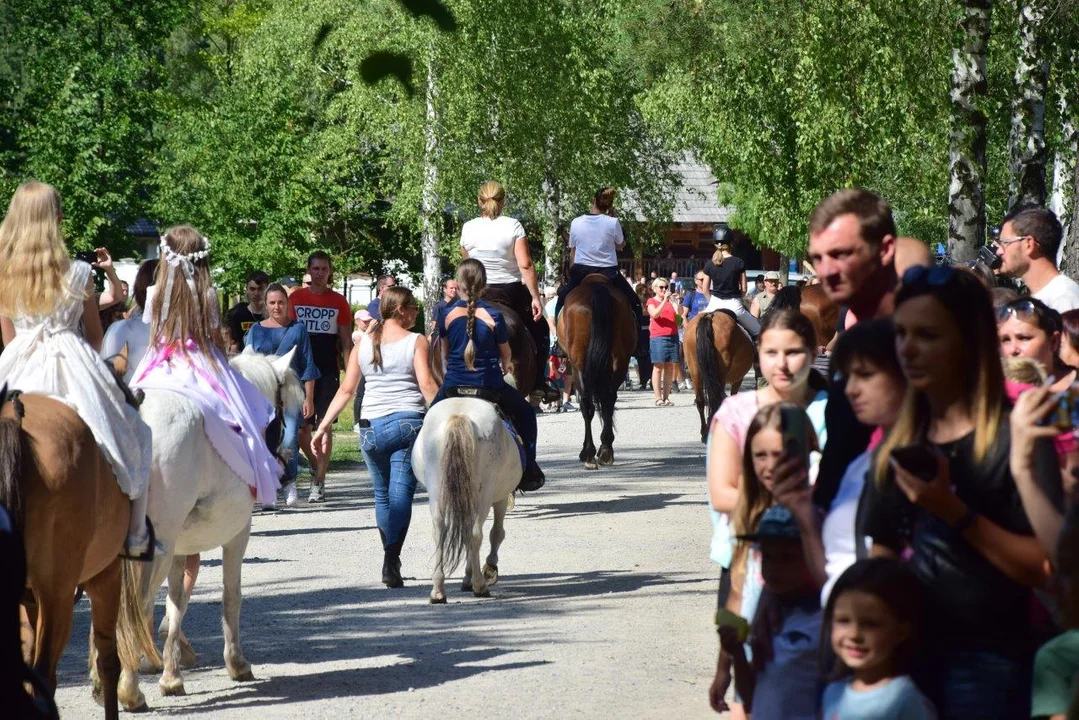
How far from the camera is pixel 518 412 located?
11812 millimetres

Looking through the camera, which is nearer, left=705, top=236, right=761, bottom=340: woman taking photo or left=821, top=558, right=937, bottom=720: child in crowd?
left=821, top=558, right=937, bottom=720: child in crowd

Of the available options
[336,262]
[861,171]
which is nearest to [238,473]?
[861,171]

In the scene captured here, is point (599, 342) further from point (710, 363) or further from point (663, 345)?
point (663, 345)

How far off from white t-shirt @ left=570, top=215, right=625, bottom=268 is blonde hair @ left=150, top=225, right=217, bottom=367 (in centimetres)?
987

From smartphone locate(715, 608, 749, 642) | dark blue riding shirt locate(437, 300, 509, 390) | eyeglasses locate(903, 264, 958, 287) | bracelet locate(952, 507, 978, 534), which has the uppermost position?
eyeglasses locate(903, 264, 958, 287)

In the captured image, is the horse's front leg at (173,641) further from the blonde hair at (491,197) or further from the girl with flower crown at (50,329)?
the blonde hair at (491,197)

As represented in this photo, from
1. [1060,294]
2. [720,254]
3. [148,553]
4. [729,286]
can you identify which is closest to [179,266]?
[148,553]

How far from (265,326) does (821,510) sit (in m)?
11.8

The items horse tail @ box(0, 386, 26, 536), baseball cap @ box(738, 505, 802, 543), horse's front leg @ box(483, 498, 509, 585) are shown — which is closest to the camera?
baseball cap @ box(738, 505, 802, 543)

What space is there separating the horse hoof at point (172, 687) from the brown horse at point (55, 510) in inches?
30.4

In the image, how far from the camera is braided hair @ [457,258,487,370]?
11.4 m

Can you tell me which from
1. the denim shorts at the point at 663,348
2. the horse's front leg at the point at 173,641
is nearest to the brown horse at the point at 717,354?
the denim shorts at the point at 663,348

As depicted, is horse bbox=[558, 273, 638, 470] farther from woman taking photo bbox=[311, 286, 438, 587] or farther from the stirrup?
the stirrup

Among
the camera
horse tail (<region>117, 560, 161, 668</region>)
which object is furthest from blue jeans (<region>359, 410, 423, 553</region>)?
the camera
